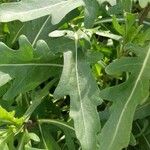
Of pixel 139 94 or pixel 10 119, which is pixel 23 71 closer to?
pixel 10 119

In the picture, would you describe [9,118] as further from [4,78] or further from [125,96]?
[125,96]

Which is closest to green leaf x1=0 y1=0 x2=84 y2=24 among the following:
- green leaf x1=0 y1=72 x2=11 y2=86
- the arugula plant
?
the arugula plant

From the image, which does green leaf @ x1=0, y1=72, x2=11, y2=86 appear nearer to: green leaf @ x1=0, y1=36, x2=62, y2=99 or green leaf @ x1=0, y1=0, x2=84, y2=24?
green leaf @ x1=0, y1=36, x2=62, y2=99

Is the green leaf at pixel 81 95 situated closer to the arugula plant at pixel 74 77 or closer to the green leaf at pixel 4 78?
the arugula plant at pixel 74 77

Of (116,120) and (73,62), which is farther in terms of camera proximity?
(73,62)

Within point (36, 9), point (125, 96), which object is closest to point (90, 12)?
point (36, 9)

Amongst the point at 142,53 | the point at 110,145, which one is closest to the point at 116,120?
the point at 110,145

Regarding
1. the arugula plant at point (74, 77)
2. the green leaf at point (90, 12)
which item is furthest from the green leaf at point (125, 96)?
the green leaf at point (90, 12)
